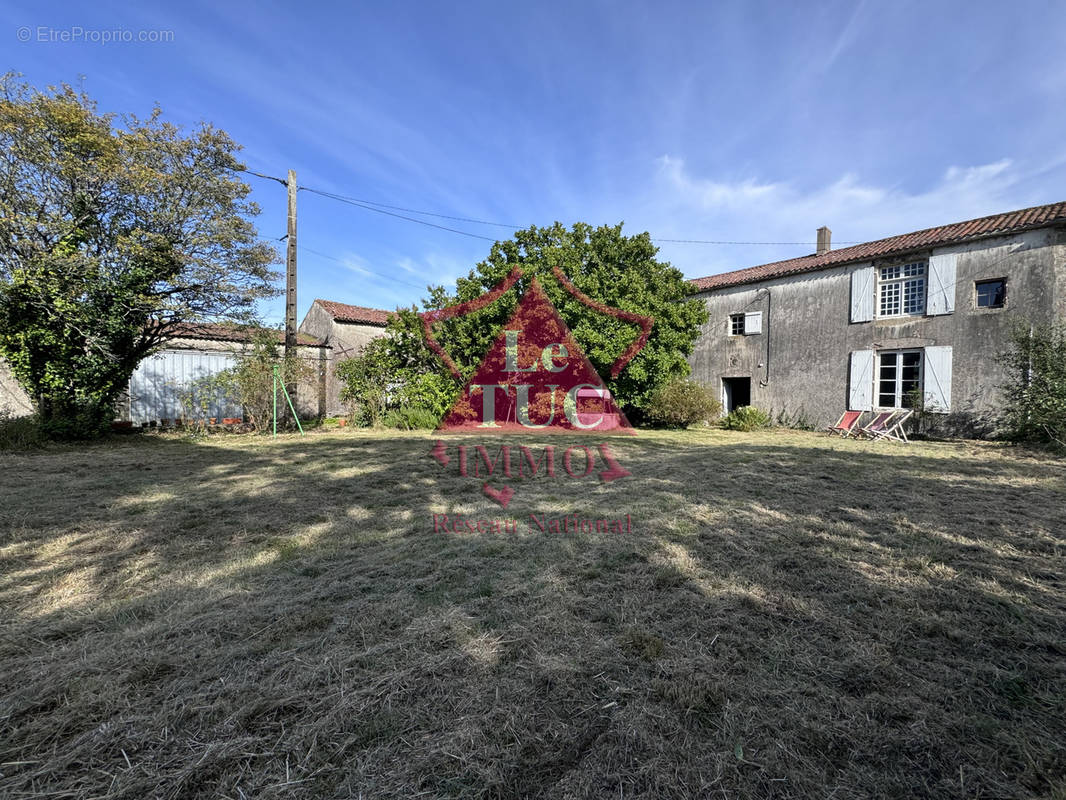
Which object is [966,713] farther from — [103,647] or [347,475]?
[347,475]

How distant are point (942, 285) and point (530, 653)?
14659 millimetres

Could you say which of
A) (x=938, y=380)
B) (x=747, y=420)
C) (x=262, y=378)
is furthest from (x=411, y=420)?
(x=938, y=380)

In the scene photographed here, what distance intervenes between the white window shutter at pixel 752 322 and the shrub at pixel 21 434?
1759 cm

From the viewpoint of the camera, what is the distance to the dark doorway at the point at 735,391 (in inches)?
633

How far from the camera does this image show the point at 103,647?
1965 mm

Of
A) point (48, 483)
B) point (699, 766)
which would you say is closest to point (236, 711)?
point (699, 766)

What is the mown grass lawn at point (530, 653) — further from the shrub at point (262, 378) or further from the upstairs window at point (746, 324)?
the upstairs window at point (746, 324)

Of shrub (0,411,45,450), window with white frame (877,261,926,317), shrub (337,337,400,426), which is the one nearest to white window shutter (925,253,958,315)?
window with white frame (877,261,926,317)

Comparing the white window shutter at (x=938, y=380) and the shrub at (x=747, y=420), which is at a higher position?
the white window shutter at (x=938, y=380)

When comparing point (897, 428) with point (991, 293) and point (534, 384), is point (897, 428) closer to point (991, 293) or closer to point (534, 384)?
point (991, 293)

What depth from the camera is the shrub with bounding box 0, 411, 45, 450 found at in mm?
7555

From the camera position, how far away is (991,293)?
11.1 meters

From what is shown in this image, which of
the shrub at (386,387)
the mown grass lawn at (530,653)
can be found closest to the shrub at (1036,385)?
the mown grass lawn at (530,653)

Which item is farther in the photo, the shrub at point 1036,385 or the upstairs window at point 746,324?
the upstairs window at point 746,324
